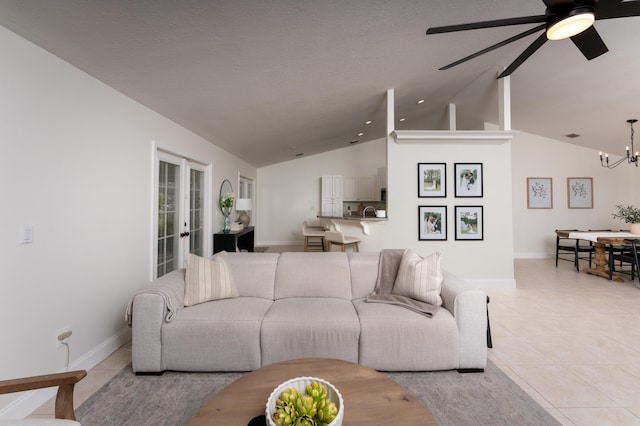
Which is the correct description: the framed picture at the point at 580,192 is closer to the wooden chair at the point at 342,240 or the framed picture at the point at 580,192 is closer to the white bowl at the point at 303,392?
the wooden chair at the point at 342,240

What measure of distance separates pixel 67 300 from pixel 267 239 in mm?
6658

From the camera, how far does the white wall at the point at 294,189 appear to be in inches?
341

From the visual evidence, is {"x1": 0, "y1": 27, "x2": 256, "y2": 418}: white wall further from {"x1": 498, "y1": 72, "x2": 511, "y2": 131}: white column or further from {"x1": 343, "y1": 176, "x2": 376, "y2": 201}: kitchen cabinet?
{"x1": 343, "y1": 176, "x2": 376, "y2": 201}: kitchen cabinet

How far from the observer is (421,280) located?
2.41 metres

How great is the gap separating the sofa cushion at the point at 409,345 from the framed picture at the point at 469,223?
275 centimetres

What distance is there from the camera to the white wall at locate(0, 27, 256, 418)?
5.45 feet

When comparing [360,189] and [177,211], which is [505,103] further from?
[177,211]

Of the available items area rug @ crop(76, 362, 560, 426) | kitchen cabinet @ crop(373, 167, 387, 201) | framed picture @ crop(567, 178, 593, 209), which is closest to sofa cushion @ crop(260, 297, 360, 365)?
area rug @ crop(76, 362, 560, 426)

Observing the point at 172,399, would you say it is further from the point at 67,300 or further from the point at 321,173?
the point at 321,173

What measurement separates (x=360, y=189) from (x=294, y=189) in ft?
6.60

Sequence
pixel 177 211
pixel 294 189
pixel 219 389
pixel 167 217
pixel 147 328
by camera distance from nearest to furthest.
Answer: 1. pixel 219 389
2. pixel 147 328
3. pixel 167 217
4. pixel 177 211
5. pixel 294 189

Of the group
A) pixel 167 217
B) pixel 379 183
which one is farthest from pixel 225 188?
pixel 379 183

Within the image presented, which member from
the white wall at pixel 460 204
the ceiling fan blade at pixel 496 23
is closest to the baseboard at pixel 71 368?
the ceiling fan blade at pixel 496 23

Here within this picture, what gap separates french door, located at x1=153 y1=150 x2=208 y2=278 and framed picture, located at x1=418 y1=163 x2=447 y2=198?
349cm
